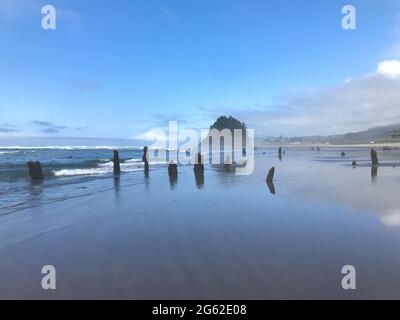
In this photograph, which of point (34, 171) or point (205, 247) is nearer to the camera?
point (205, 247)

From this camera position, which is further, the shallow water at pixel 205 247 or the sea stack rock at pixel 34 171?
the sea stack rock at pixel 34 171

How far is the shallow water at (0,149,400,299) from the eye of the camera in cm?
511

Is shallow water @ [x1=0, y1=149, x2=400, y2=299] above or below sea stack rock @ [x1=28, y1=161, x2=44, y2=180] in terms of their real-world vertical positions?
below

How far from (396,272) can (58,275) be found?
5721 mm

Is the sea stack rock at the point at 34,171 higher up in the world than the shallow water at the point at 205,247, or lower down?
higher up

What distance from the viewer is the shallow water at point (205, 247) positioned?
5.11 m

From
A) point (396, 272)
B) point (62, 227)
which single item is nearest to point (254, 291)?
point (396, 272)

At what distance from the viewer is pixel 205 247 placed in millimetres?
7219

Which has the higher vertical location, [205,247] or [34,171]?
[34,171]

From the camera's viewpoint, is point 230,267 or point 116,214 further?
point 116,214

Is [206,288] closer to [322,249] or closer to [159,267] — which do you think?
[159,267]

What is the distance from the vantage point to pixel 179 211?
11492mm

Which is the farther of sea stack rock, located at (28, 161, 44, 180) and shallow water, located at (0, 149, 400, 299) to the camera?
sea stack rock, located at (28, 161, 44, 180)
